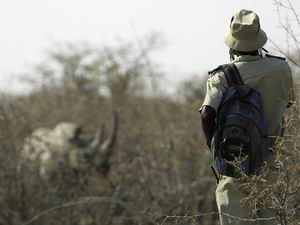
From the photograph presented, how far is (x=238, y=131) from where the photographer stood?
205 inches

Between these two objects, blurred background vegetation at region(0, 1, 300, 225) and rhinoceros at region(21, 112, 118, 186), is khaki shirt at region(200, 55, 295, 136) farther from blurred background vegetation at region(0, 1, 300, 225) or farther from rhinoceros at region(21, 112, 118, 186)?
rhinoceros at region(21, 112, 118, 186)

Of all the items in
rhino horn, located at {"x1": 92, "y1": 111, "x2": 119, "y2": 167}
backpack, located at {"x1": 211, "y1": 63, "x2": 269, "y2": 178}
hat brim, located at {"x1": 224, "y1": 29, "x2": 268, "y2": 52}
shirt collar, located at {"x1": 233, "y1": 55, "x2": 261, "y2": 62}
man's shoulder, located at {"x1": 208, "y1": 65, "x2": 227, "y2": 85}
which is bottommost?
rhino horn, located at {"x1": 92, "y1": 111, "x2": 119, "y2": 167}

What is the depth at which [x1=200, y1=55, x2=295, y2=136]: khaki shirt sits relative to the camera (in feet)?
17.5

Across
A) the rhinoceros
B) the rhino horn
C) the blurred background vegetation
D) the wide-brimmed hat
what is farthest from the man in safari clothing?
the rhino horn

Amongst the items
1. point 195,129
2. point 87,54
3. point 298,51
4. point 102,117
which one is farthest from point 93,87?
point 298,51

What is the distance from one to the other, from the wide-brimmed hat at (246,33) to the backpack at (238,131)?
0.20 m

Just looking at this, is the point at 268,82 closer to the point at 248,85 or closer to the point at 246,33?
the point at 248,85

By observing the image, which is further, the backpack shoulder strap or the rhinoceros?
the rhinoceros

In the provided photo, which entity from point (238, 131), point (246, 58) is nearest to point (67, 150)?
point (246, 58)

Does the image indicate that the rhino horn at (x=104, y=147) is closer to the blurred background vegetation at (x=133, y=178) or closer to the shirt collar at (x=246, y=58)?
the blurred background vegetation at (x=133, y=178)

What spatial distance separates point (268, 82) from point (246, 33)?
32cm

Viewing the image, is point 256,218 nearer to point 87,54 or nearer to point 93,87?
point 93,87

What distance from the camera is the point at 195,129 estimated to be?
11.2 m

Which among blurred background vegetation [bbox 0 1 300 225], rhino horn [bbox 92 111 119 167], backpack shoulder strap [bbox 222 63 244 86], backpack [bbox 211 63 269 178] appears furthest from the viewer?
rhino horn [bbox 92 111 119 167]
